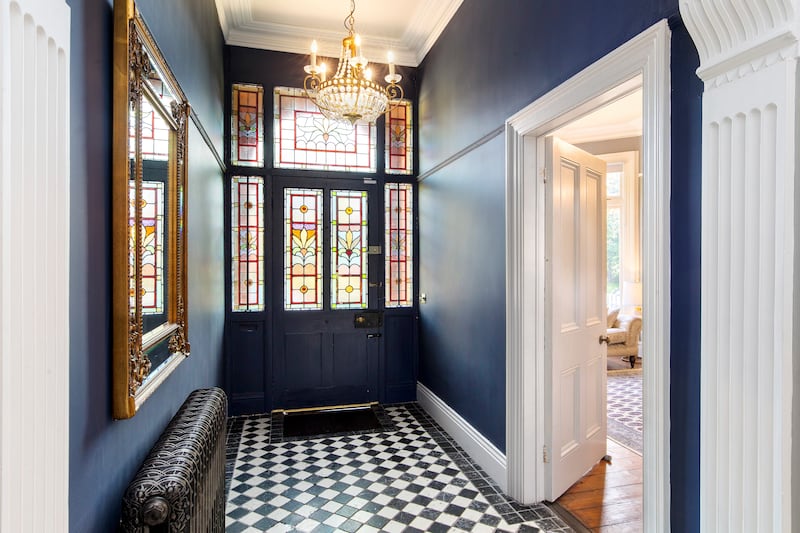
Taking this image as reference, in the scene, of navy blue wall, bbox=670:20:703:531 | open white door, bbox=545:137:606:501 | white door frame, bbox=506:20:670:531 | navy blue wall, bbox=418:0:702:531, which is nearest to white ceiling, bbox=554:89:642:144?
navy blue wall, bbox=418:0:702:531

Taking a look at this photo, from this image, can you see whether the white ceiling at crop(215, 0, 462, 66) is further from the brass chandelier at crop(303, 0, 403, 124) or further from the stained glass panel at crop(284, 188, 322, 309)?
the stained glass panel at crop(284, 188, 322, 309)

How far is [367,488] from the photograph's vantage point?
2.93m

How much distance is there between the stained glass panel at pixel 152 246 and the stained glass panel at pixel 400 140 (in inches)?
125

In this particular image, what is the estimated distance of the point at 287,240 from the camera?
4395 mm

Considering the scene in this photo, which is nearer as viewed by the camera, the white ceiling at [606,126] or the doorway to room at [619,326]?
the doorway to room at [619,326]

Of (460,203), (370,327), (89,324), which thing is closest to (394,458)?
(370,327)

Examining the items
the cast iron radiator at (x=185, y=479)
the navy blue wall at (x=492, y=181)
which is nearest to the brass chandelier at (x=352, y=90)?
the navy blue wall at (x=492, y=181)

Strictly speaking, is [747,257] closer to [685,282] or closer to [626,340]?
[685,282]

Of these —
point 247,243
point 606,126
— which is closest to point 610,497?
A: point 247,243

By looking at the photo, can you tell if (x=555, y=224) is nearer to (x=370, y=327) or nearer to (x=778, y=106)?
(x=778, y=106)

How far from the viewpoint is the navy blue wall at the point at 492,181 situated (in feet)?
5.21

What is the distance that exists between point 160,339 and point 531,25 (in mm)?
2464

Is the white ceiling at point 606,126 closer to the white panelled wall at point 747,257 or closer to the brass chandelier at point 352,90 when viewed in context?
the brass chandelier at point 352,90

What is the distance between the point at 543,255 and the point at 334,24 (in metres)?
3.01
